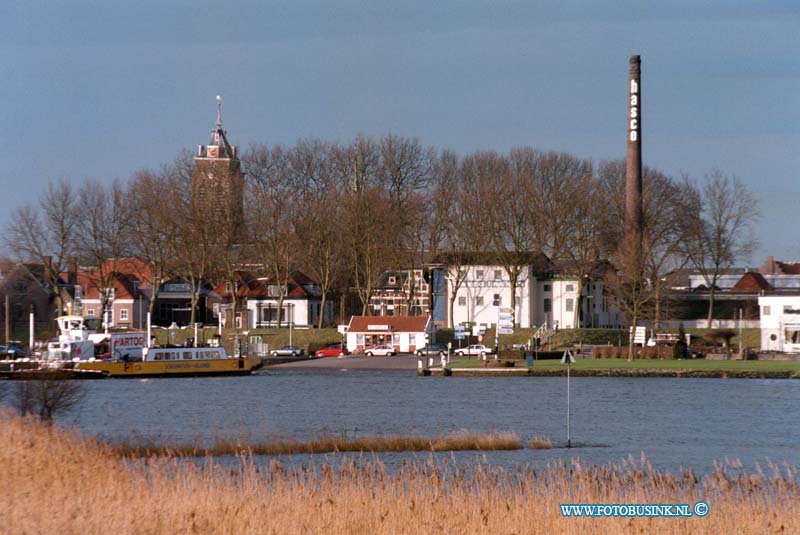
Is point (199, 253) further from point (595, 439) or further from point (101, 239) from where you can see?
point (595, 439)

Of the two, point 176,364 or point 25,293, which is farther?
point 25,293

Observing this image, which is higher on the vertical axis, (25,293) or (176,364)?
(25,293)

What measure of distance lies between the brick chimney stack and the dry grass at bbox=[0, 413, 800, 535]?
68044mm

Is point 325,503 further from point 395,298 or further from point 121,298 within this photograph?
point 121,298

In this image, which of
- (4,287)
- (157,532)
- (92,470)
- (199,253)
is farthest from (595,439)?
(4,287)

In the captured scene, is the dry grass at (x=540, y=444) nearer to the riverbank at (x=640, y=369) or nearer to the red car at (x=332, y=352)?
the riverbank at (x=640, y=369)

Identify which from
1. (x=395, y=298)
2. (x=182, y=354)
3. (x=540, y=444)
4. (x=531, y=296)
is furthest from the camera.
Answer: (x=395, y=298)

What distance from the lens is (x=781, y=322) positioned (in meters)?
87.5

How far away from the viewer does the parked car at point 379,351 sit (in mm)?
89375

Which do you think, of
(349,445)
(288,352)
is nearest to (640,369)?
(288,352)

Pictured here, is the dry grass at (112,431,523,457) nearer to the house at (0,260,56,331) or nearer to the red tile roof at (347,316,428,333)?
the red tile roof at (347,316,428,333)

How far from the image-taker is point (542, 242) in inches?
3679

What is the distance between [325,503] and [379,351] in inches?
2803

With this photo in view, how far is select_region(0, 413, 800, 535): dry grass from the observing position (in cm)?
1630
